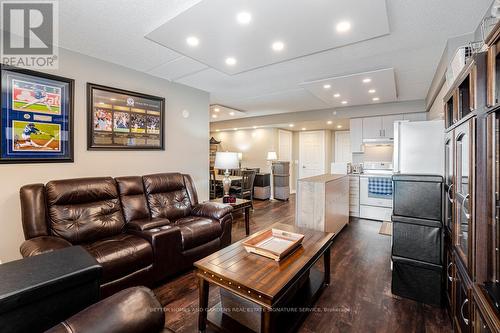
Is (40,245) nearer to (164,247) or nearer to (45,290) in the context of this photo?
(164,247)

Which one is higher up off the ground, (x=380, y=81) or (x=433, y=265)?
(x=380, y=81)

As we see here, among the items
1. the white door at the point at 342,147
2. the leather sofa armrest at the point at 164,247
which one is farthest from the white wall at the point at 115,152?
the white door at the point at 342,147

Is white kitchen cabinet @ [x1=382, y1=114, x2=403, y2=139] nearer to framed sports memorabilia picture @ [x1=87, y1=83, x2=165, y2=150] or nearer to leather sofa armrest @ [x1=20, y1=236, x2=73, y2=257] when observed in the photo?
framed sports memorabilia picture @ [x1=87, y1=83, x2=165, y2=150]

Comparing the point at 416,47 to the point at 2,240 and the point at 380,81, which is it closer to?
the point at 380,81

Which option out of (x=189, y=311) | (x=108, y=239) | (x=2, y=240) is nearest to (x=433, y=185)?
(x=189, y=311)

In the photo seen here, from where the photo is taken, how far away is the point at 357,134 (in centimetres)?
560

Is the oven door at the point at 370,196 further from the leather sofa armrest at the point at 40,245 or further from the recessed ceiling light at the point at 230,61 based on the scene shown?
the leather sofa armrest at the point at 40,245

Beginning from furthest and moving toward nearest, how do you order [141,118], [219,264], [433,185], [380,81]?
[380,81] < [141,118] < [433,185] < [219,264]

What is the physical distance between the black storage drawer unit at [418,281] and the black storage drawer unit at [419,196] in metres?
0.45

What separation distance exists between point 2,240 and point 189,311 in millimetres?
2018

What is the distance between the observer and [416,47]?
2.55 m

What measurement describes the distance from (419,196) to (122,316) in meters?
2.46

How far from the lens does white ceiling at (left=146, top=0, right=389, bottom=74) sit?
178 centimetres

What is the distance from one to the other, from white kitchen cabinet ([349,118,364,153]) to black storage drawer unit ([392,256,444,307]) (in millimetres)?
3789
